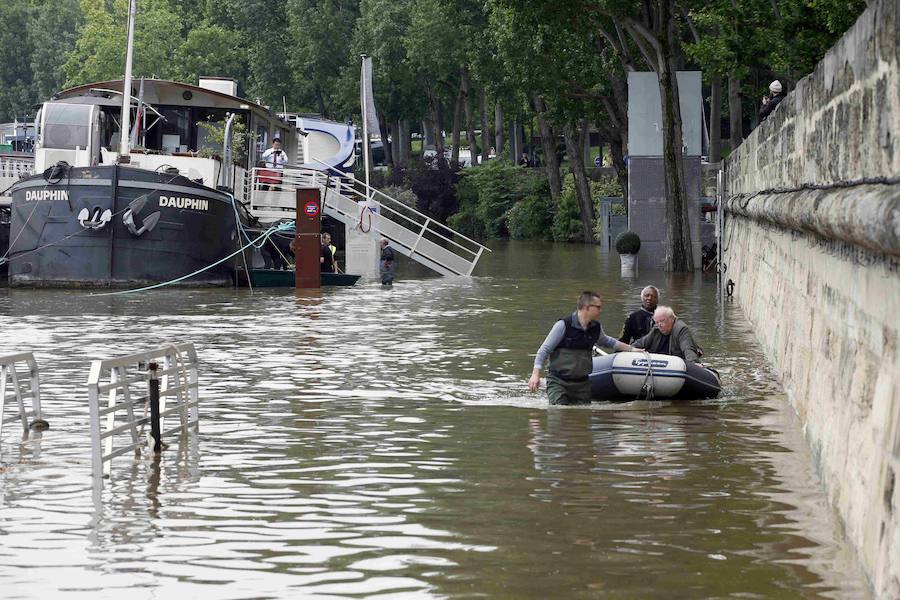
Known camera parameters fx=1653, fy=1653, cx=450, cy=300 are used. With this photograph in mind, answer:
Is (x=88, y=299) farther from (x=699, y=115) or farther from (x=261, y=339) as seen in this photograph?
(x=699, y=115)

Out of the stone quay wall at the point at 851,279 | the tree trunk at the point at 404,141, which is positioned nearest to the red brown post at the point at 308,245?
the stone quay wall at the point at 851,279

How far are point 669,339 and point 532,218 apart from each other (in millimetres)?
64050

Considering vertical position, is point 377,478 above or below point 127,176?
below

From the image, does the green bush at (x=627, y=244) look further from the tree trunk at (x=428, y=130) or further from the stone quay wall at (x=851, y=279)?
the tree trunk at (x=428, y=130)

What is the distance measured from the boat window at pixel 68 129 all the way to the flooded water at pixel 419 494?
2048 centimetres

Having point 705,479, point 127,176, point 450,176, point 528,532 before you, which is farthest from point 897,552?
point 450,176

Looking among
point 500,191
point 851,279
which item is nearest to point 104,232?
point 851,279

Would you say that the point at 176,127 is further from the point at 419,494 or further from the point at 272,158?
the point at 419,494

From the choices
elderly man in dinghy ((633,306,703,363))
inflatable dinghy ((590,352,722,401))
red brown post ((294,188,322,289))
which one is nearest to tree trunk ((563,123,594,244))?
red brown post ((294,188,322,289))

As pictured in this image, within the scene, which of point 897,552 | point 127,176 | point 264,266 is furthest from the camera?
point 264,266

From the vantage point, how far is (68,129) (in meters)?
41.4

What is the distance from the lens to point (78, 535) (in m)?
9.70

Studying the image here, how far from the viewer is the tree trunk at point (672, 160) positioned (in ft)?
139

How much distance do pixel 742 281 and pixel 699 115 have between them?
17729 millimetres
